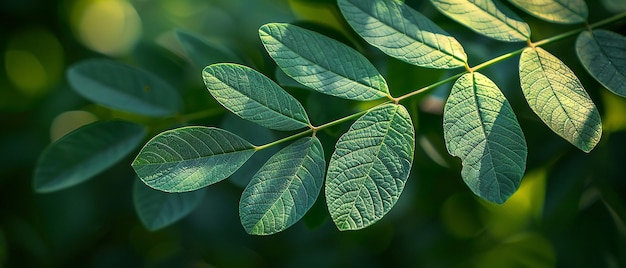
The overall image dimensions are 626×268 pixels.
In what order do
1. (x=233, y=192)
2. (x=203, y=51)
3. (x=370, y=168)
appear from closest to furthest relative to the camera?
(x=370, y=168) → (x=203, y=51) → (x=233, y=192)

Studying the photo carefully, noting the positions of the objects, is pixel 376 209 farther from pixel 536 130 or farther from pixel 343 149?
pixel 536 130

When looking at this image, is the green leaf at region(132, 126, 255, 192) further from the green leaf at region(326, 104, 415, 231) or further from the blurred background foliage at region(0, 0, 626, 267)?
the blurred background foliage at region(0, 0, 626, 267)

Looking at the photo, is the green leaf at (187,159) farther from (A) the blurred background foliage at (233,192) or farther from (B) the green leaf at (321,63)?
(A) the blurred background foliage at (233,192)

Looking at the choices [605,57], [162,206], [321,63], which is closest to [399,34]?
[321,63]

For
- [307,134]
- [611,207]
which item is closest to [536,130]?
[611,207]

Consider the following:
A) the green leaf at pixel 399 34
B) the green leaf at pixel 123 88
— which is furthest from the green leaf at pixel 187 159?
the green leaf at pixel 123 88

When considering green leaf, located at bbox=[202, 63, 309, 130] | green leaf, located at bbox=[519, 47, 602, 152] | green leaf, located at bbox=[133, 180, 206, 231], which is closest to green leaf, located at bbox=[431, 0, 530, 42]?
green leaf, located at bbox=[519, 47, 602, 152]

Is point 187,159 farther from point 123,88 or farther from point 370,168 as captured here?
point 123,88
